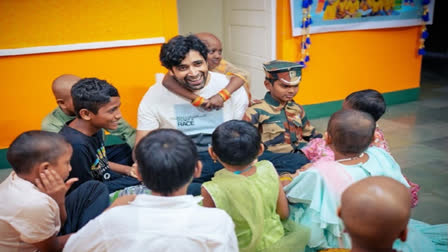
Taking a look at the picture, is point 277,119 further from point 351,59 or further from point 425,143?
point 351,59

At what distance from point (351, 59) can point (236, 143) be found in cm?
348

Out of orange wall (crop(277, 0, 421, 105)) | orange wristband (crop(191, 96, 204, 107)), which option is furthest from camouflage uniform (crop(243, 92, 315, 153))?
orange wall (crop(277, 0, 421, 105))

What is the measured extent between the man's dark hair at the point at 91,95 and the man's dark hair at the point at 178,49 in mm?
419

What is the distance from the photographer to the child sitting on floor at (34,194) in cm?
146

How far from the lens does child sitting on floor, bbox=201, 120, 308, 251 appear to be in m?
1.70

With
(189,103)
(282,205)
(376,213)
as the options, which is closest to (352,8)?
(189,103)

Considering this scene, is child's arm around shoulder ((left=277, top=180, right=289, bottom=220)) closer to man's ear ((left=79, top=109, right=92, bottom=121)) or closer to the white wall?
man's ear ((left=79, top=109, right=92, bottom=121))

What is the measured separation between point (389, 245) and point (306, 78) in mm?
3470

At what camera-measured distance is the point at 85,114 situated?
6.95 ft

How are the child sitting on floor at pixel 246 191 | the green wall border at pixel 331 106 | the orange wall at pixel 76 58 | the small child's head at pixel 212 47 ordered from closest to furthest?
the child sitting on floor at pixel 246 191
the small child's head at pixel 212 47
the orange wall at pixel 76 58
the green wall border at pixel 331 106

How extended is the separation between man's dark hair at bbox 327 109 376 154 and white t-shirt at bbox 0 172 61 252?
1.31 metres

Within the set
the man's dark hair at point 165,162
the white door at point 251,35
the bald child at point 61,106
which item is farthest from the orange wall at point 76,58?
the man's dark hair at point 165,162

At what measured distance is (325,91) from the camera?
468 centimetres

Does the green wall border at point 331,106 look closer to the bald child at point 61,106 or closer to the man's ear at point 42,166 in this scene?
the bald child at point 61,106
